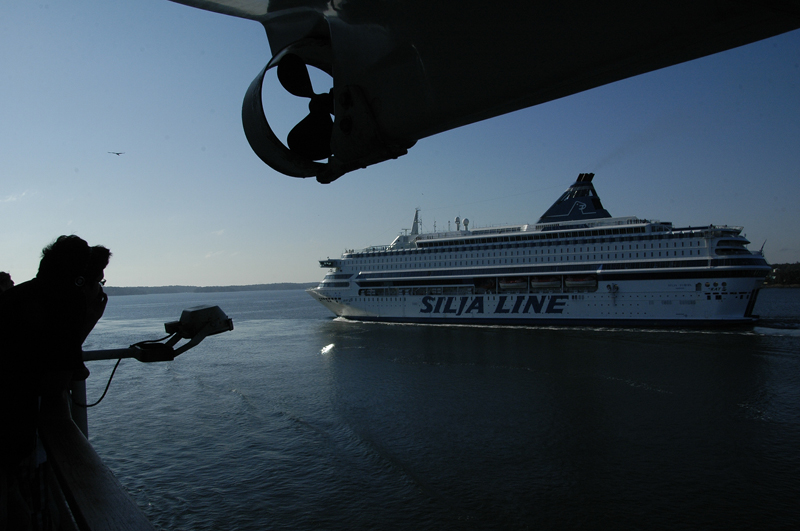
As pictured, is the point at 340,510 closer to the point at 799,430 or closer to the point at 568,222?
the point at 799,430

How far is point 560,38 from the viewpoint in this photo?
1241mm

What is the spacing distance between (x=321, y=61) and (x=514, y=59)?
1313 mm

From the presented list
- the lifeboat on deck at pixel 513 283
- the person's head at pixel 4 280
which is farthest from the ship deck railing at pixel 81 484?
the lifeboat on deck at pixel 513 283

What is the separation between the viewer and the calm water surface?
7703 millimetres

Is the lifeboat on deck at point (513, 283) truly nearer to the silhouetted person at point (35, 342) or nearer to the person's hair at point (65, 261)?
the person's hair at point (65, 261)

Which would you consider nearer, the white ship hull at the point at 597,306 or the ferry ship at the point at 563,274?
the white ship hull at the point at 597,306

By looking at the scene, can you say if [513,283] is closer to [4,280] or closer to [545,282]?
[545,282]

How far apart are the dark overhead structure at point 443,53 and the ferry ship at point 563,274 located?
29.1 m

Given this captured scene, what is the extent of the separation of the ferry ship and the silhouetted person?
2991 cm

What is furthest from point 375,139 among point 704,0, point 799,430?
point 799,430

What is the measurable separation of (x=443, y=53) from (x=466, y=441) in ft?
33.1

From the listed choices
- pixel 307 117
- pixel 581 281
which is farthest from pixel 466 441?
pixel 581 281

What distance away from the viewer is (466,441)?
34.1 ft

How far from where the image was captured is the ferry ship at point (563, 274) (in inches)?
1053
